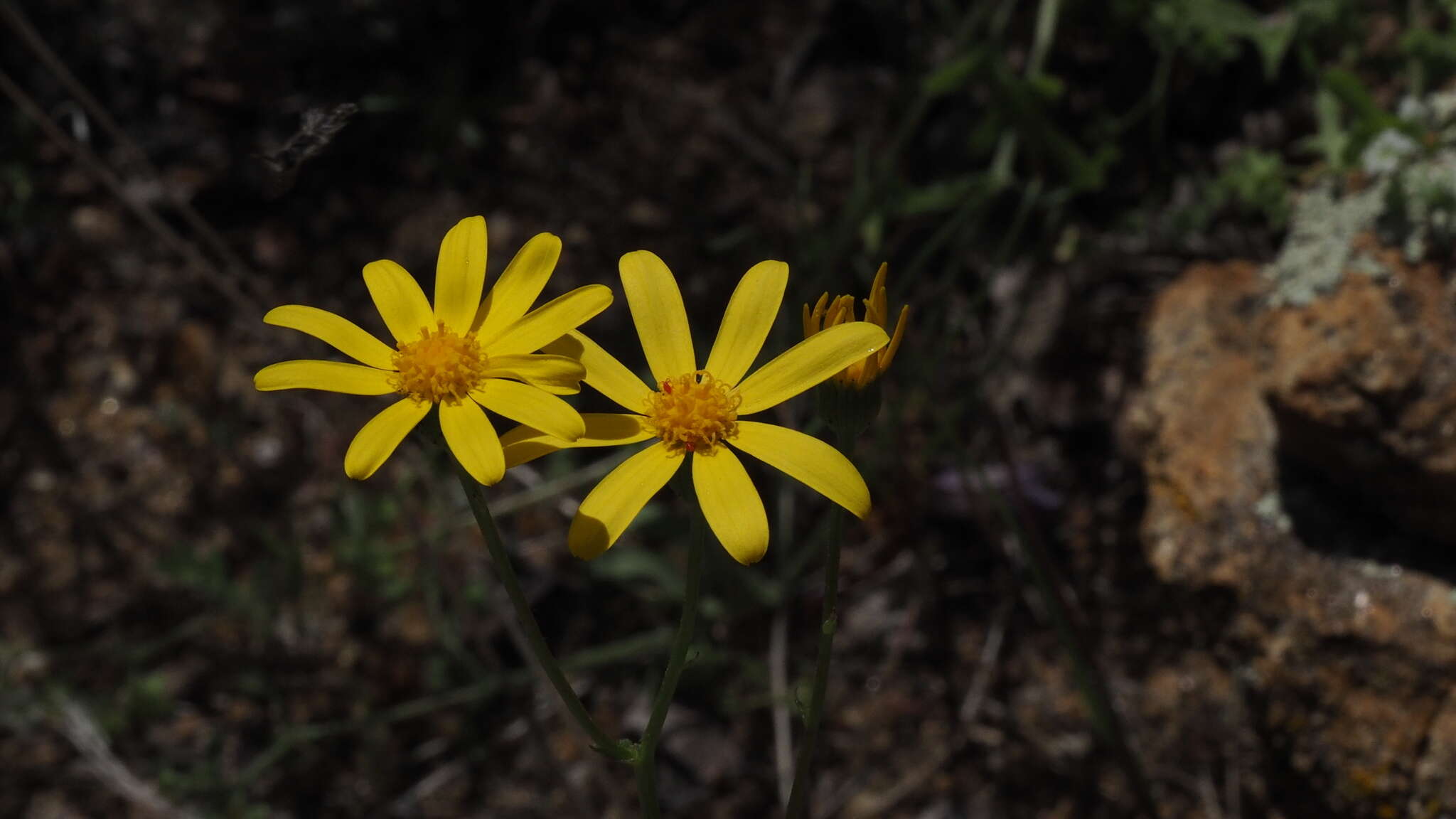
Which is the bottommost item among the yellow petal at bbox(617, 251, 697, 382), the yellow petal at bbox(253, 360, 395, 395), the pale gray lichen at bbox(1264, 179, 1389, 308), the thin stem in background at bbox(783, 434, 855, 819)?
the thin stem in background at bbox(783, 434, 855, 819)

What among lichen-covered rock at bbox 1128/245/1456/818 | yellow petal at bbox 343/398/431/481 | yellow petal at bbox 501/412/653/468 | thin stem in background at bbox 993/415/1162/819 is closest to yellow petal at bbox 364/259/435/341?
yellow petal at bbox 343/398/431/481

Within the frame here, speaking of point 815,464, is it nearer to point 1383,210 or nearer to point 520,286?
point 520,286

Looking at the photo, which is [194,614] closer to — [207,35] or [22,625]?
[22,625]

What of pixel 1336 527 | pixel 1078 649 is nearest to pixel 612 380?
pixel 1078 649

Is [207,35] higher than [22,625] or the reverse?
higher

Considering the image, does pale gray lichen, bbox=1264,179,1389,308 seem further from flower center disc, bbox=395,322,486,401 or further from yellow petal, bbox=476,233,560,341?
flower center disc, bbox=395,322,486,401

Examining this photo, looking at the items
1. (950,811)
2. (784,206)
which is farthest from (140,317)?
(950,811)

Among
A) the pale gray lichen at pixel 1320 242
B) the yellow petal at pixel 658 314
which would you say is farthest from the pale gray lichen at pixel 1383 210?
the yellow petal at pixel 658 314
